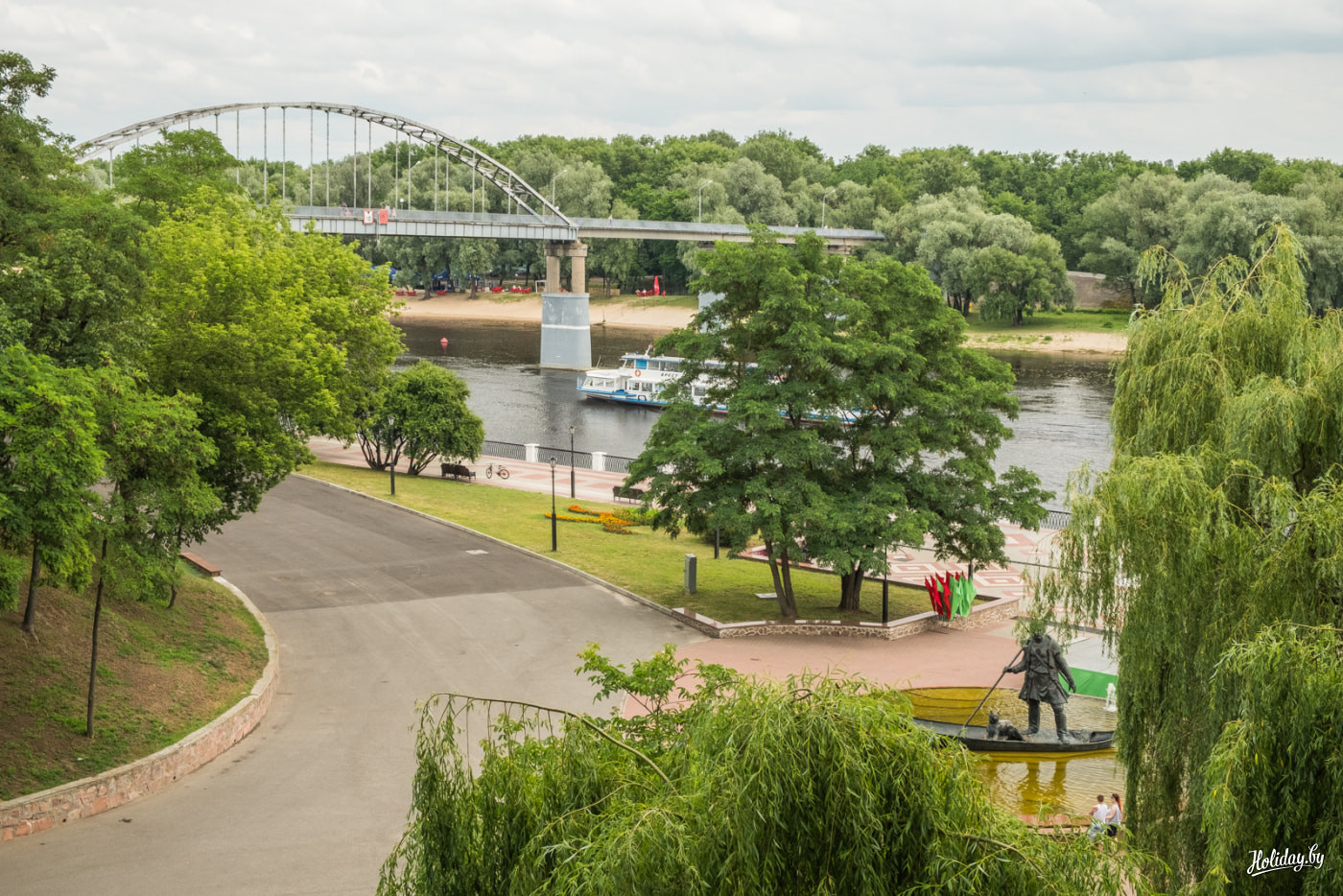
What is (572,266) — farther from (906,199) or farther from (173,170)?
(173,170)

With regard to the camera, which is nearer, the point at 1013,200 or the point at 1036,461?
the point at 1036,461

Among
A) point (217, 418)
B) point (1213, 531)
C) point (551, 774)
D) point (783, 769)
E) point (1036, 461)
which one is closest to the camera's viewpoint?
point (783, 769)

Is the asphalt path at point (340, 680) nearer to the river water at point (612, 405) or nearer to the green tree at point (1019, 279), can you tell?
Result: the river water at point (612, 405)

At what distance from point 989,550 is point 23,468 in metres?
20.3

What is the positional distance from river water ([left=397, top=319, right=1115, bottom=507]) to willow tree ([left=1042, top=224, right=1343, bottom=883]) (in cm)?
2926

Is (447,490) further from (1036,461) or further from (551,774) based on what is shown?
(551,774)

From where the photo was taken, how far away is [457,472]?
4753 centimetres

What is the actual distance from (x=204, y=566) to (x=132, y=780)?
12383 millimetres

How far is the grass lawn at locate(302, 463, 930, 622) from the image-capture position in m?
31.0

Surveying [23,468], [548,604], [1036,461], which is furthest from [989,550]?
[1036,461]

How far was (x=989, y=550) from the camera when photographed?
28.5 metres

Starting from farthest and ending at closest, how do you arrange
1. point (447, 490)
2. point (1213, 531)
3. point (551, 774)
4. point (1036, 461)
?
point (1036, 461), point (447, 490), point (1213, 531), point (551, 774)

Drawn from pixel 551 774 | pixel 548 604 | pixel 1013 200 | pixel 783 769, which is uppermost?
pixel 1013 200

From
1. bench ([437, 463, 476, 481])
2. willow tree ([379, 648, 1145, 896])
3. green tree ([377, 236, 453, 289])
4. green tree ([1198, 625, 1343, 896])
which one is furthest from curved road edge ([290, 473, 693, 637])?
green tree ([377, 236, 453, 289])
